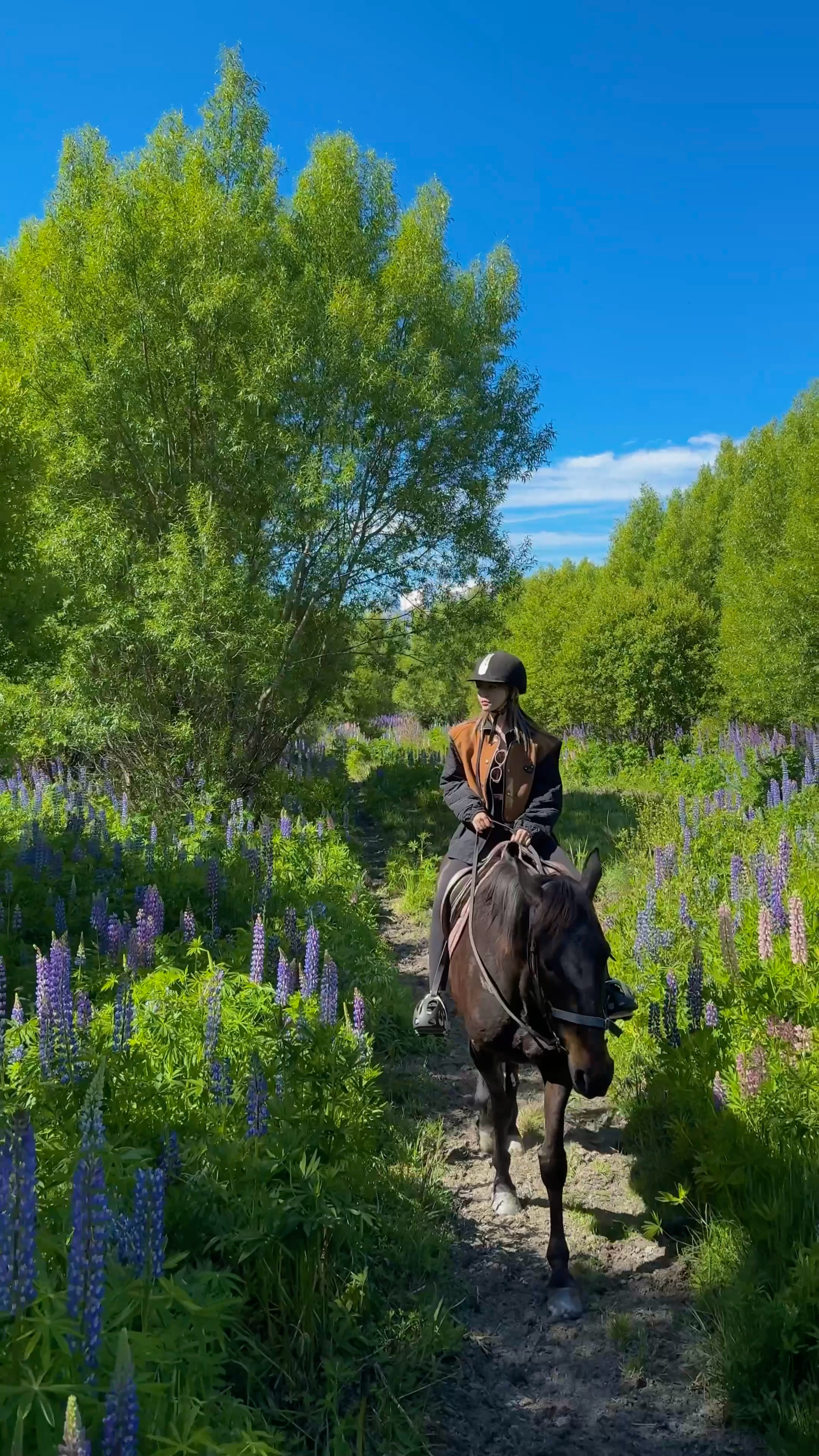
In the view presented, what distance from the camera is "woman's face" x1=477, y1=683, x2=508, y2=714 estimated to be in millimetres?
5340

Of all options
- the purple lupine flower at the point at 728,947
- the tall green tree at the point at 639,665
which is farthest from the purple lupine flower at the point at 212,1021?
the tall green tree at the point at 639,665

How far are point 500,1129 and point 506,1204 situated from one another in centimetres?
44

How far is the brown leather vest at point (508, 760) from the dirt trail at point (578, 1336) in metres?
2.19

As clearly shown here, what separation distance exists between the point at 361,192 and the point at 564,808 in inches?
408

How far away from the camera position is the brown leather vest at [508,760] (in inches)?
213

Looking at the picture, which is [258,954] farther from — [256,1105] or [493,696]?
[493,696]

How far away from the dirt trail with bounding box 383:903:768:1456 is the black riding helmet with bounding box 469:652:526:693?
2.99m

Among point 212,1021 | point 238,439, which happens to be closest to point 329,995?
point 212,1021

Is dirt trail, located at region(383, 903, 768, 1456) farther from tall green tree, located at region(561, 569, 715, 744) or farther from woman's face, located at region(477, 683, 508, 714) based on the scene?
tall green tree, located at region(561, 569, 715, 744)

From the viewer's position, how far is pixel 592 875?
14.0ft

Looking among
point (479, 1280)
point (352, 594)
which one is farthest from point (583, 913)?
point (352, 594)

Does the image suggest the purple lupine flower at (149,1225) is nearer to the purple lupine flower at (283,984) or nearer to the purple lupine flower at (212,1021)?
the purple lupine flower at (212,1021)

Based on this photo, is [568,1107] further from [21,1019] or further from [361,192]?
[361,192]

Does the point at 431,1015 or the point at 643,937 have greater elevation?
the point at 643,937
